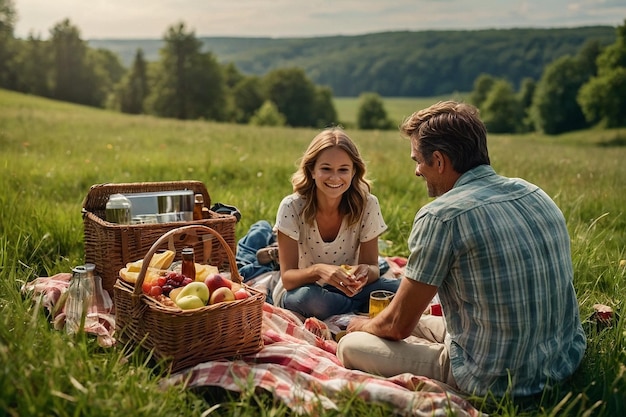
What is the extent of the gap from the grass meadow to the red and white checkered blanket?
A: 0.23 ft

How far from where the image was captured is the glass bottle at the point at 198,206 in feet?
16.8

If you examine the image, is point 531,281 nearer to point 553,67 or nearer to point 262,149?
point 262,149

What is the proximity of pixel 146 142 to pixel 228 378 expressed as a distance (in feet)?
36.6

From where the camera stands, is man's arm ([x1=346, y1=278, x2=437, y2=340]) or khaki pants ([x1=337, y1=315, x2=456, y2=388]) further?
→ khaki pants ([x1=337, y1=315, x2=456, y2=388])

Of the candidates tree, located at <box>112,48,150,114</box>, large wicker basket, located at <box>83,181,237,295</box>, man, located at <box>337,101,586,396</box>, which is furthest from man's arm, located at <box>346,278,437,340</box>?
tree, located at <box>112,48,150,114</box>

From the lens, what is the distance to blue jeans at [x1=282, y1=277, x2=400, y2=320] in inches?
185

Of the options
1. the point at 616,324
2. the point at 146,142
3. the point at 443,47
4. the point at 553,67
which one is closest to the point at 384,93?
the point at 443,47

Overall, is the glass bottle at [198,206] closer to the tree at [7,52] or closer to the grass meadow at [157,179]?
the grass meadow at [157,179]

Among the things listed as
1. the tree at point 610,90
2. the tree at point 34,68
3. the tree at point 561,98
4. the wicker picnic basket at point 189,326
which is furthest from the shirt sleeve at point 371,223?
the tree at point 34,68

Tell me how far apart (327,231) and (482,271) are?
2039 mm

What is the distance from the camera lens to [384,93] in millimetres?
105188

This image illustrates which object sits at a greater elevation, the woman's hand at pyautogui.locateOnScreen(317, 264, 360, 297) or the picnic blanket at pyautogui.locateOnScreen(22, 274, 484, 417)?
the woman's hand at pyautogui.locateOnScreen(317, 264, 360, 297)

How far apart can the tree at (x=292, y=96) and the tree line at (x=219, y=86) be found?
12 centimetres

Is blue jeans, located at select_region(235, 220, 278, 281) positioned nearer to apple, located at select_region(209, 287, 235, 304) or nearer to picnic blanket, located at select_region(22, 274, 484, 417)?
picnic blanket, located at select_region(22, 274, 484, 417)
